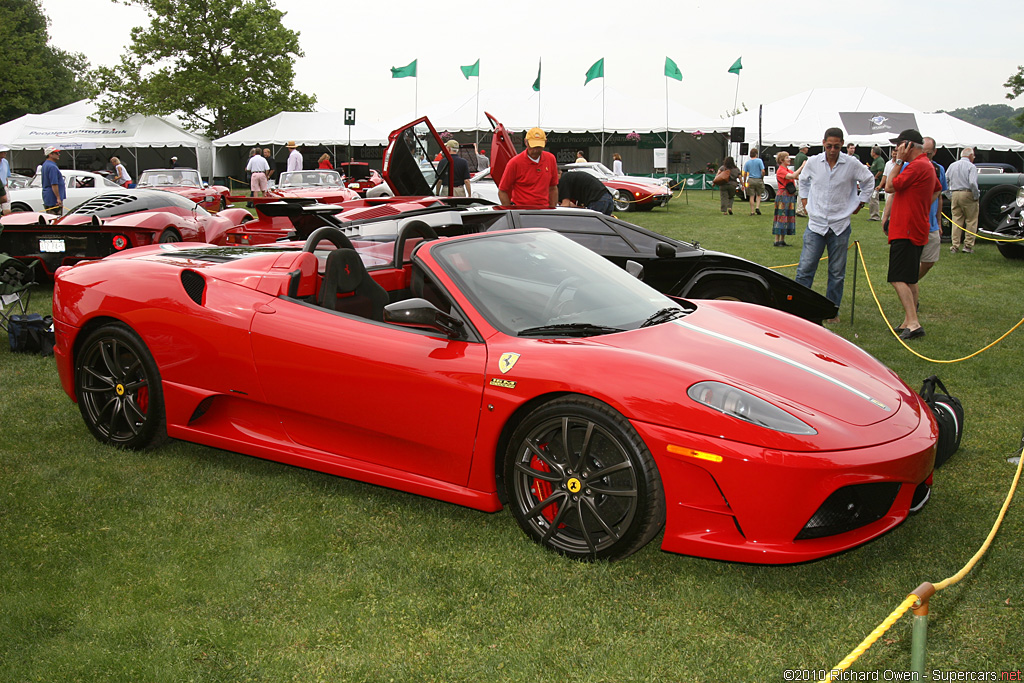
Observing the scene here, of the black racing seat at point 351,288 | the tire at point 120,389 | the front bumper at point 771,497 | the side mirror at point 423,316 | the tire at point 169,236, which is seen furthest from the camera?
the tire at point 169,236

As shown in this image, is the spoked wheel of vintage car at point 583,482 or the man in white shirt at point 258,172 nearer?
the spoked wheel of vintage car at point 583,482

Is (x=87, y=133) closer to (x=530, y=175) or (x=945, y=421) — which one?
(x=530, y=175)

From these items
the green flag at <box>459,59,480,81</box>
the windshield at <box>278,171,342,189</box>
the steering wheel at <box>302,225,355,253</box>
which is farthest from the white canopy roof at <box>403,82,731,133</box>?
the steering wheel at <box>302,225,355,253</box>

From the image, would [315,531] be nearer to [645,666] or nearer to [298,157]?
[645,666]

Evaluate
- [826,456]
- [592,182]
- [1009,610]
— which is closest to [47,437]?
[826,456]

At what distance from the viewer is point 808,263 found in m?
8.15

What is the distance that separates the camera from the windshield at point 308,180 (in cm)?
1814

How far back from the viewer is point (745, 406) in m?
3.10

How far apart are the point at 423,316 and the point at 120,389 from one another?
7.06ft

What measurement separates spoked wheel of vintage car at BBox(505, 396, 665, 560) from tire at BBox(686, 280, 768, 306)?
405 cm

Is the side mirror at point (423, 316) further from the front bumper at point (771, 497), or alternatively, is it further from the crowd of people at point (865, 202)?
the crowd of people at point (865, 202)

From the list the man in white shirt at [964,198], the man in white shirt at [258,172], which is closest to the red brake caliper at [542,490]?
the man in white shirt at [964,198]

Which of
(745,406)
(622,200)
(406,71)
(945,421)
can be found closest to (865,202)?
(945,421)

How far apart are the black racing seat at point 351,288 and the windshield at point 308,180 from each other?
14561 millimetres
